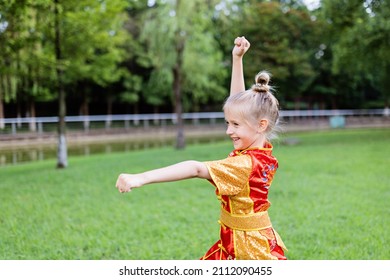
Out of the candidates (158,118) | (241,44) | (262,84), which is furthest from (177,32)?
(262,84)

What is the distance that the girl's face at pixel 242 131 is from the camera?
1.58 m

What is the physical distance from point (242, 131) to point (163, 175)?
0.38m

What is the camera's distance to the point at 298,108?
23266mm

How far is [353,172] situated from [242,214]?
501 centimetres

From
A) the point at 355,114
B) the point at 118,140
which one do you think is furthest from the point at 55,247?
the point at 355,114

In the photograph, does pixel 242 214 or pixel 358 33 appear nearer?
pixel 242 214

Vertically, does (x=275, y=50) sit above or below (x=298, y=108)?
above

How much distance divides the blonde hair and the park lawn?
758mm

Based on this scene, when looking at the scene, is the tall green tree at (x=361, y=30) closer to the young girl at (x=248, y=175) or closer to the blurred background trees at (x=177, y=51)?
the blurred background trees at (x=177, y=51)

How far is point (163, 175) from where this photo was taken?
1.35 meters

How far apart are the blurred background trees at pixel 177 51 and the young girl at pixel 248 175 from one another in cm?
269

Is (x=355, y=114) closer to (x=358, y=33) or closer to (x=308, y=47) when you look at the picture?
(x=308, y=47)

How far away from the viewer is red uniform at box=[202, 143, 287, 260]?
5.08 feet

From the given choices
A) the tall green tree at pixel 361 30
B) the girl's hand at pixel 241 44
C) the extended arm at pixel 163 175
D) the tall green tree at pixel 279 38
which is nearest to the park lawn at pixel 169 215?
the girl's hand at pixel 241 44
